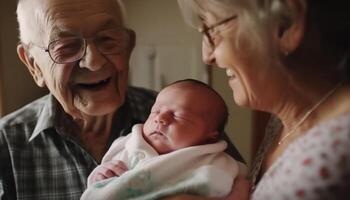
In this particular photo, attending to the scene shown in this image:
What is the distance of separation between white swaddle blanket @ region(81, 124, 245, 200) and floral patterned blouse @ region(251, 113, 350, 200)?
192mm

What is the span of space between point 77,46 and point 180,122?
478 millimetres

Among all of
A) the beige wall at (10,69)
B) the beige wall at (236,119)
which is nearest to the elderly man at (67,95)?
the beige wall at (10,69)

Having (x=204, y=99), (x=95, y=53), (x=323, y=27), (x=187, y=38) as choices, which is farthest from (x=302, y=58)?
(x=187, y=38)

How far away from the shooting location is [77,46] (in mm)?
1367

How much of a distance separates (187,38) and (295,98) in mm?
1593

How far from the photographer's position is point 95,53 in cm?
136

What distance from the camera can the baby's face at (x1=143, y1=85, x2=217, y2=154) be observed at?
1096mm

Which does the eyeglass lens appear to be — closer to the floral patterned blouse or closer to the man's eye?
the man's eye

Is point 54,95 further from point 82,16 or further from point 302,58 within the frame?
point 302,58

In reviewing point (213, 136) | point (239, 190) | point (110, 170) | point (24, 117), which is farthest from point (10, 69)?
point (239, 190)

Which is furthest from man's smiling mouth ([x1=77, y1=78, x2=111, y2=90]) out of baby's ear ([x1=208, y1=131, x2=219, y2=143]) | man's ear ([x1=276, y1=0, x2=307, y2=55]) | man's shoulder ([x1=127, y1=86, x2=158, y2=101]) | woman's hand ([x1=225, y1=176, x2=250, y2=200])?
man's ear ([x1=276, y1=0, x2=307, y2=55])

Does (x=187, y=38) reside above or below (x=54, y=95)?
below

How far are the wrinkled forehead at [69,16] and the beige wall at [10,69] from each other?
783 millimetres

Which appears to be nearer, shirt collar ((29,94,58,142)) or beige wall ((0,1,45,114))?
shirt collar ((29,94,58,142))
